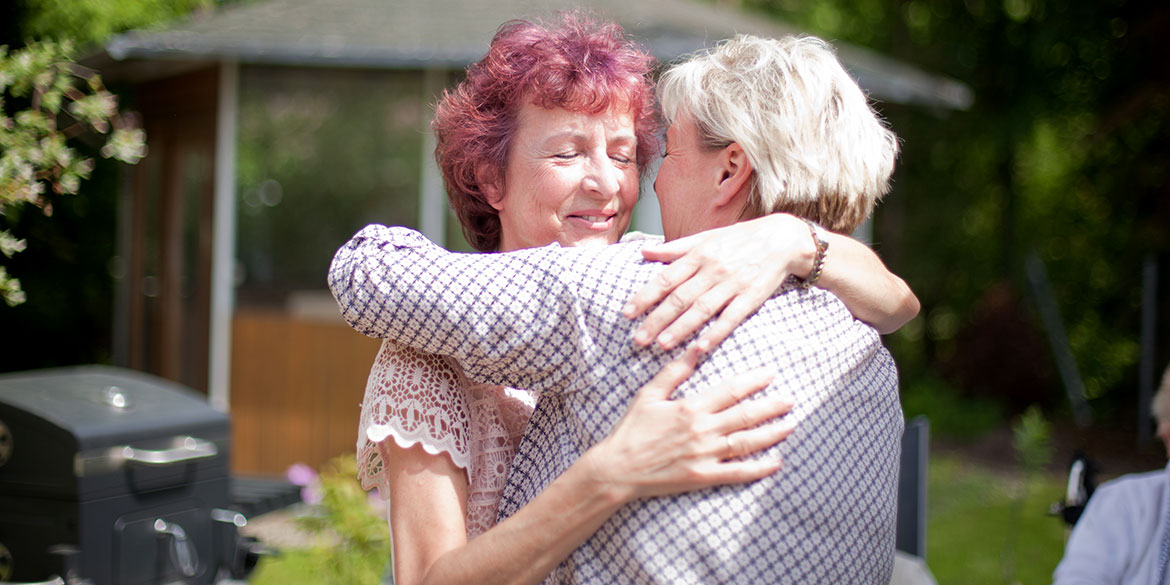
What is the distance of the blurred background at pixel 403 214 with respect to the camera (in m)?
7.74

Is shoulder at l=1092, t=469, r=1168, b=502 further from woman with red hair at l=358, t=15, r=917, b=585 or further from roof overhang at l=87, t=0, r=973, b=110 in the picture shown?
roof overhang at l=87, t=0, r=973, b=110

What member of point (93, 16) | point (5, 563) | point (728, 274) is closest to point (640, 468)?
point (728, 274)

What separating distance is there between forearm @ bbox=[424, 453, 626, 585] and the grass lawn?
3929mm

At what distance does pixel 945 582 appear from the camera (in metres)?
5.73

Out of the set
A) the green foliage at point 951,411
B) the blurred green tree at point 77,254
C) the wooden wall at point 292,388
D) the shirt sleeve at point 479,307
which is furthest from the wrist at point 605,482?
the green foliage at point 951,411

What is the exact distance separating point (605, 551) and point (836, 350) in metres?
0.46

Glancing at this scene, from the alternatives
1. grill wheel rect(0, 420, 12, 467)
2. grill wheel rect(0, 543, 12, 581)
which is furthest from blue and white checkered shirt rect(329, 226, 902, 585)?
grill wheel rect(0, 543, 12, 581)

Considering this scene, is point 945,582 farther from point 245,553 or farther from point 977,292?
point 977,292

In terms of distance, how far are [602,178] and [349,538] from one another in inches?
98.9

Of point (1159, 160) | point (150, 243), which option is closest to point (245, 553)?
point (150, 243)

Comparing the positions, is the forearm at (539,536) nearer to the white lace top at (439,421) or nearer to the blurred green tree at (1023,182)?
the white lace top at (439,421)

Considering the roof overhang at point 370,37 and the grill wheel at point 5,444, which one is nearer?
the grill wheel at point 5,444

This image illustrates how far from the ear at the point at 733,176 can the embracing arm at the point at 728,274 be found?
66 mm

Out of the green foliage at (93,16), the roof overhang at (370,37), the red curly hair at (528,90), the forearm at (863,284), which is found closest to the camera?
the forearm at (863,284)
